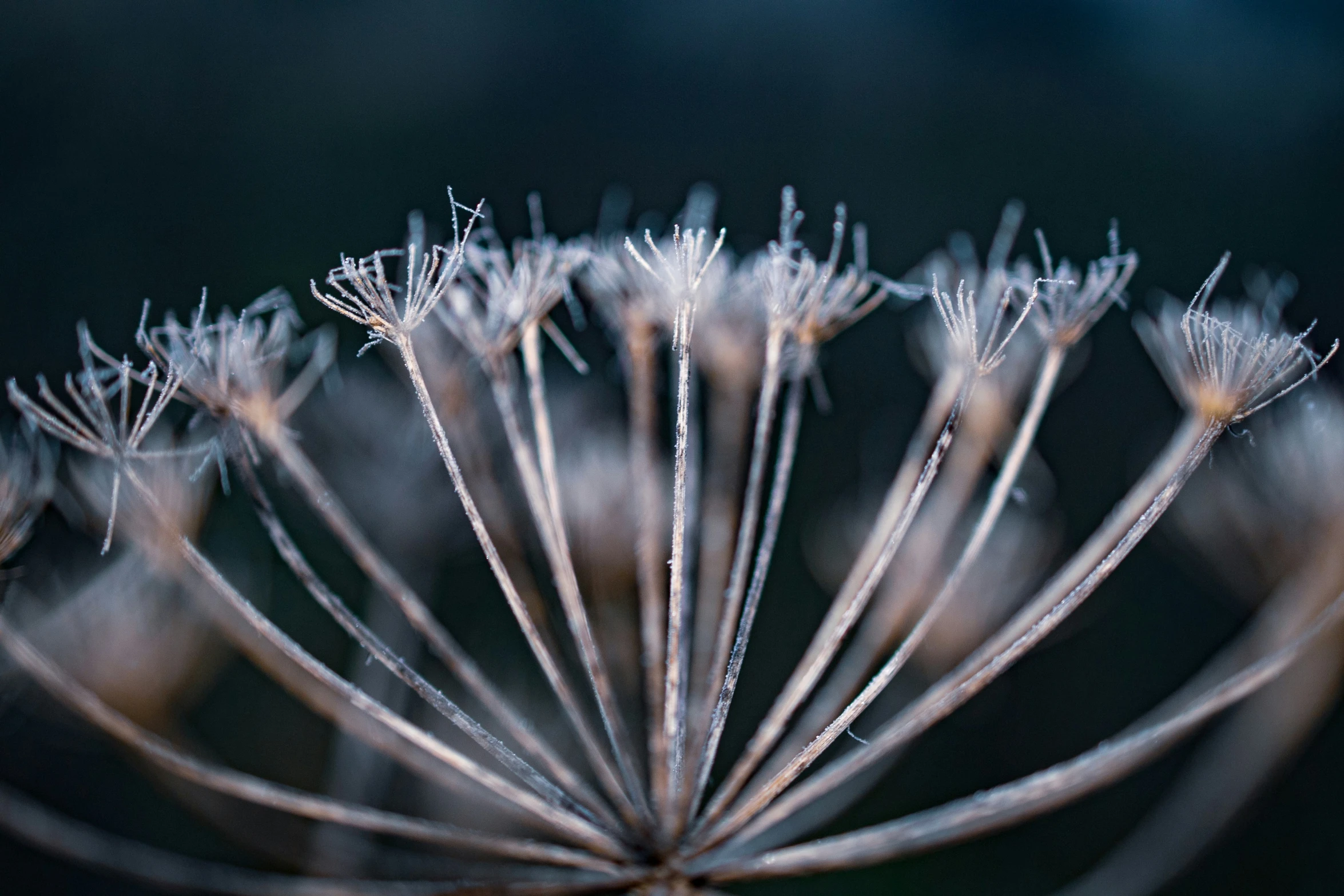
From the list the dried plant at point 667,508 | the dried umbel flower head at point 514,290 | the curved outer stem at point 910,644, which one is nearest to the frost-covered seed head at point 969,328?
the dried plant at point 667,508

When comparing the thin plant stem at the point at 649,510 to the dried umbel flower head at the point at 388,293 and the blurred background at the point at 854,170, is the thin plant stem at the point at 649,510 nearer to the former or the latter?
the dried umbel flower head at the point at 388,293

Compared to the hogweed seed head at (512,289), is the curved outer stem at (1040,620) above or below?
below

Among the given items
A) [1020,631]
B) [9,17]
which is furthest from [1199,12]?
[9,17]

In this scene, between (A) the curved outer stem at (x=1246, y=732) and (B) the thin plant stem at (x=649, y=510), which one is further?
(A) the curved outer stem at (x=1246, y=732)

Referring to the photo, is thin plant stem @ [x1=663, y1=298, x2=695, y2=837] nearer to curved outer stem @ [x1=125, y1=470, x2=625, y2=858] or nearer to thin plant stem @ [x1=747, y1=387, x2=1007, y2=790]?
curved outer stem @ [x1=125, y1=470, x2=625, y2=858]

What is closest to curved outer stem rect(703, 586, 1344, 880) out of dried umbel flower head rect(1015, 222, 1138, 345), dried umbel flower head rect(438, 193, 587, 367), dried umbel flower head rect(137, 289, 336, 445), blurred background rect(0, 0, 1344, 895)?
dried umbel flower head rect(1015, 222, 1138, 345)

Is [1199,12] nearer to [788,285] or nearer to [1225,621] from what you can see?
[1225,621]

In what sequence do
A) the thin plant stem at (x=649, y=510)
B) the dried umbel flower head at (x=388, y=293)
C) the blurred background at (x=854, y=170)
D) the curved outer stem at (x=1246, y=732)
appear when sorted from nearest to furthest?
1. the dried umbel flower head at (x=388, y=293)
2. the thin plant stem at (x=649, y=510)
3. the curved outer stem at (x=1246, y=732)
4. the blurred background at (x=854, y=170)

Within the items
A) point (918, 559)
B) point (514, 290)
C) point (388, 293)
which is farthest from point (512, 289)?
point (918, 559)

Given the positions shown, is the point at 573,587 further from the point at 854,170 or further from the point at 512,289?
the point at 854,170
